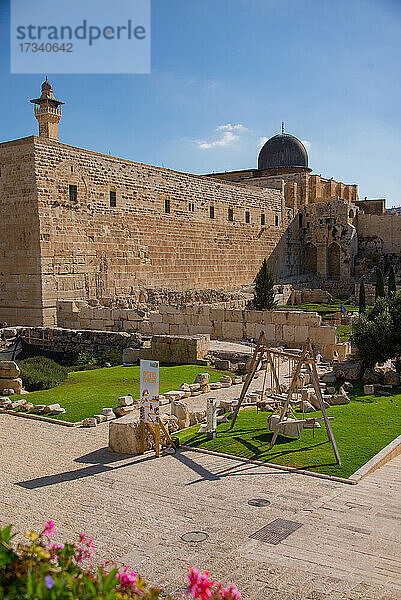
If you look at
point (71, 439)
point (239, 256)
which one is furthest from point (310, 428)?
point (239, 256)

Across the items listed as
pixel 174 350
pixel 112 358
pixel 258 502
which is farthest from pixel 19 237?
pixel 258 502

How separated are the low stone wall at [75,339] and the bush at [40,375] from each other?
1.96 meters

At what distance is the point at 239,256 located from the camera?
90.4ft

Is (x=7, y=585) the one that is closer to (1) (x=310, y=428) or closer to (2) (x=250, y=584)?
(2) (x=250, y=584)

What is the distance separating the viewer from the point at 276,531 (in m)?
4.81

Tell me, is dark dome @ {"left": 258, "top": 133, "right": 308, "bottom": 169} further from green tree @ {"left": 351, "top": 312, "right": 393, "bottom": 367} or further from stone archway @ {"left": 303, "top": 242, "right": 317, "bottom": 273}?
green tree @ {"left": 351, "top": 312, "right": 393, "bottom": 367}

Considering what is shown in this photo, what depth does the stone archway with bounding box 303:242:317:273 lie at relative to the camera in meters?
34.8

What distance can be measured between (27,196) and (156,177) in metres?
6.00

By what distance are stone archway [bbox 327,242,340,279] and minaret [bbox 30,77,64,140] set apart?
17676mm

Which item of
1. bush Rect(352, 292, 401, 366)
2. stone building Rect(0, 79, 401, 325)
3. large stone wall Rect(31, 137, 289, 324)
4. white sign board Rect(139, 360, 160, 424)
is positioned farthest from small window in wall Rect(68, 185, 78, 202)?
white sign board Rect(139, 360, 160, 424)

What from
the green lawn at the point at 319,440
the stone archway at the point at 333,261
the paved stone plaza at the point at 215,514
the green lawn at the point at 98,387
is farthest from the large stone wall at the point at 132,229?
the paved stone plaza at the point at 215,514

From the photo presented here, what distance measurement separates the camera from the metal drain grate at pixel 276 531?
4648 mm

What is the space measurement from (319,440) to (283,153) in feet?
109

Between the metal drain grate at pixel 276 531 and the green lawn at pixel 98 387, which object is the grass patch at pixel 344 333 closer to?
the green lawn at pixel 98 387
